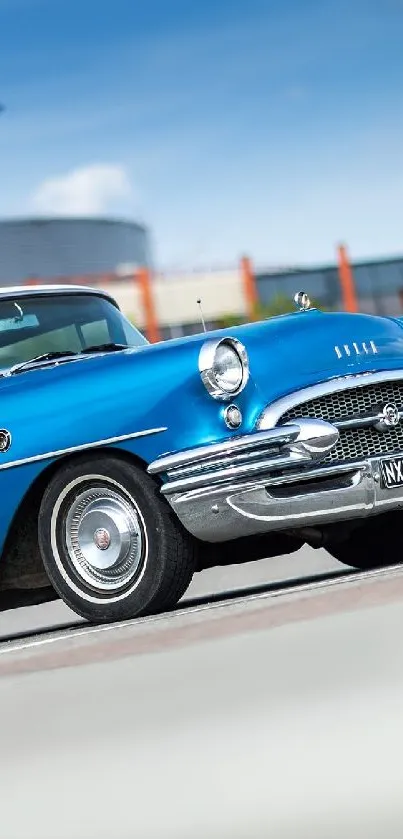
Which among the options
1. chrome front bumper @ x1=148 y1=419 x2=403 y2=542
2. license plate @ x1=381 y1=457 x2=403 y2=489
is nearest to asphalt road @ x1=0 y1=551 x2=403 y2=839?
chrome front bumper @ x1=148 y1=419 x2=403 y2=542

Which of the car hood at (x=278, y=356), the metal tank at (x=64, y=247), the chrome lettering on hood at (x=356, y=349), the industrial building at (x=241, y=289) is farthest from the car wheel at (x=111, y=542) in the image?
the metal tank at (x=64, y=247)

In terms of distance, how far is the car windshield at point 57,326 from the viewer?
251 inches

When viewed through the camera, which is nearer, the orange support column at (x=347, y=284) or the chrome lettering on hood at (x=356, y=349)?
the chrome lettering on hood at (x=356, y=349)

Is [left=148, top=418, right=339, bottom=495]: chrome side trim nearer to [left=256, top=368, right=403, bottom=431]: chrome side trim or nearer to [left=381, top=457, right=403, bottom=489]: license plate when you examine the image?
[left=256, top=368, right=403, bottom=431]: chrome side trim

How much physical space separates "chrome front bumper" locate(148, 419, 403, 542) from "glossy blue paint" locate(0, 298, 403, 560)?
0.10 metres

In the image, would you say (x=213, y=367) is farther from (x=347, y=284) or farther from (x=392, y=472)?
(x=347, y=284)

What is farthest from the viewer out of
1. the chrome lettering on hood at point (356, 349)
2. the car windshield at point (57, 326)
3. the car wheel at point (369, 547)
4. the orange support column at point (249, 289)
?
the orange support column at point (249, 289)

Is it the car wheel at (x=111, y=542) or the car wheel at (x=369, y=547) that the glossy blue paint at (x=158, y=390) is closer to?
the car wheel at (x=111, y=542)

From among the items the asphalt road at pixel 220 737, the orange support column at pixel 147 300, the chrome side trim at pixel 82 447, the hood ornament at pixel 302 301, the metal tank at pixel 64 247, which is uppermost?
the metal tank at pixel 64 247

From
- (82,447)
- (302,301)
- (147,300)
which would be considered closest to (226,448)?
(82,447)

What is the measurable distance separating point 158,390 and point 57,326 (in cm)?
157

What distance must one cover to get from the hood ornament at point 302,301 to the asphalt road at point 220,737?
310 cm

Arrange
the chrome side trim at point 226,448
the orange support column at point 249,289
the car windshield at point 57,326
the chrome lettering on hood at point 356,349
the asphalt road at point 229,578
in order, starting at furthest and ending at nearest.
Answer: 1. the orange support column at point 249,289
2. the asphalt road at point 229,578
3. the car windshield at point 57,326
4. the chrome lettering on hood at point 356,349
5. the chrome side trim at point 226,448

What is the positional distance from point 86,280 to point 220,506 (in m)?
27.1
